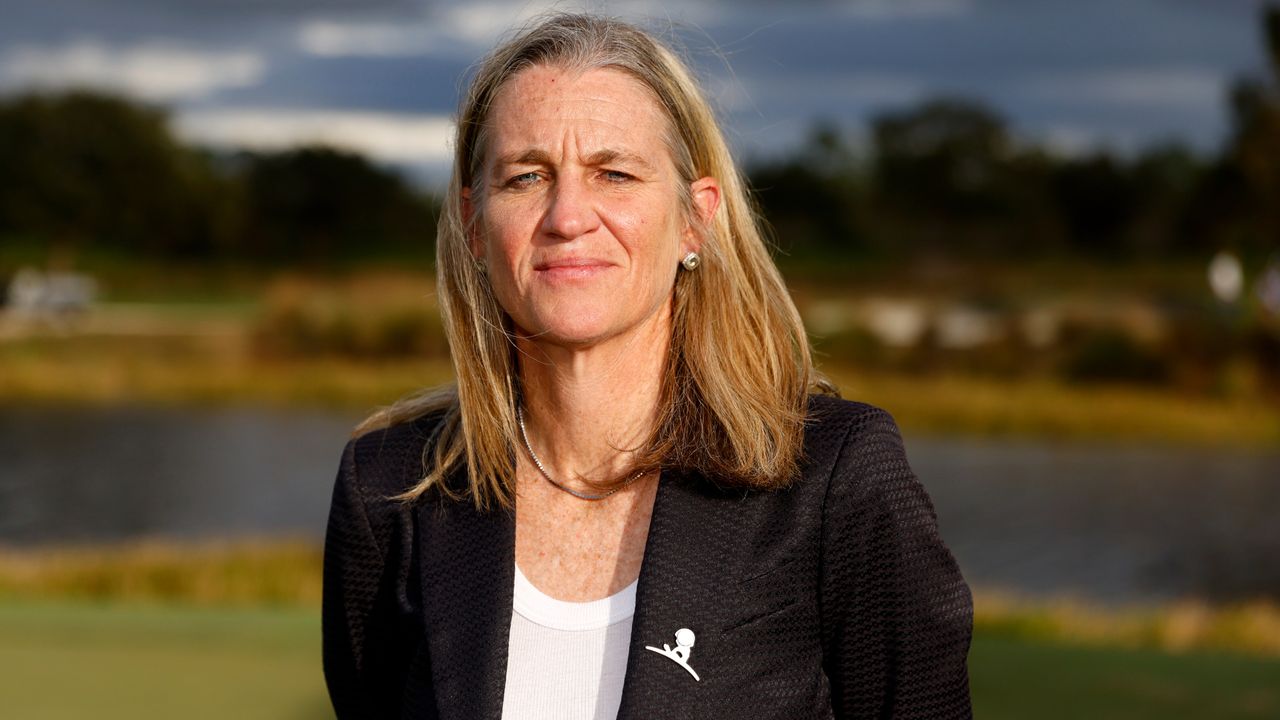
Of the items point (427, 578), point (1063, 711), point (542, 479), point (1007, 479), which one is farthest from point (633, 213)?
point (1007, 479)

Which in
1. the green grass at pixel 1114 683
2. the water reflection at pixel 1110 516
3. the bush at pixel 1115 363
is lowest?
the water reflection at pixel 1110 516

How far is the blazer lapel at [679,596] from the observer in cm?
161

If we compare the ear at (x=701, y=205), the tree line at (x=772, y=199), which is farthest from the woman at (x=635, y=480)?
the tree line at (x=772, y=199)

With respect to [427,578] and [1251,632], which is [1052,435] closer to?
[1251,632]

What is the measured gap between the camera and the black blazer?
5.37 feet

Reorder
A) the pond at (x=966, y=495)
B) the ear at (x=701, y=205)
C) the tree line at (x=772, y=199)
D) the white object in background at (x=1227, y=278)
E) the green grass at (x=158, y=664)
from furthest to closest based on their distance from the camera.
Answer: the tree line at (x=772, y=199) → the white object in background at (x=1227, y=278) → the pond at (x=966, y=495) → the green grass at (x=158, y=664) → the ear at (x=701, y=205)

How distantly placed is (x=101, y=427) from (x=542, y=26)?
17301 millimetres

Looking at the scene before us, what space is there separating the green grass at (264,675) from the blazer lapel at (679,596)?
2039 millimetres

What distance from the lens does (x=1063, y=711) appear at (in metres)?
3.50

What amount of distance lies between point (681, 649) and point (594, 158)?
0.64 m

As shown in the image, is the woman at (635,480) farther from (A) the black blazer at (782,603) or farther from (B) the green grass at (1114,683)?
(B) the green grass at (1114,683)

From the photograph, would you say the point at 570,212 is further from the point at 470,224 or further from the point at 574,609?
the point at 574,609

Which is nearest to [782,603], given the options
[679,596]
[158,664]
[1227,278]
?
[679,596]

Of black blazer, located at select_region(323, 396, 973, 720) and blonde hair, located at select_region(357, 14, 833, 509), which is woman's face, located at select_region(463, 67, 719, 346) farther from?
black blazer, located at select_region(323, 396, 973, 720)
